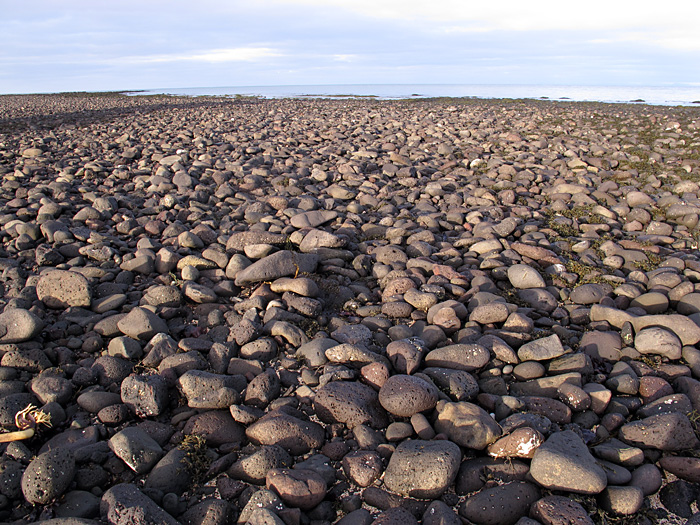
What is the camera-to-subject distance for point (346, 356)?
12.6 feet

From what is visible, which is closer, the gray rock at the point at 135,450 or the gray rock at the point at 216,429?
the gray rock at the point at 135,450

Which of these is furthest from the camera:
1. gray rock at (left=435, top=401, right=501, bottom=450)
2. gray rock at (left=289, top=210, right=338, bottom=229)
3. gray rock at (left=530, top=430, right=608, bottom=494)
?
gray rock at (left=289, top=210, right=338, bottom=229)

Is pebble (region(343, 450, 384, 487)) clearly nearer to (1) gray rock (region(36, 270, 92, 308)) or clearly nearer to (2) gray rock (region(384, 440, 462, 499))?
(2) gray rock (region(384, 440, 462, 499))

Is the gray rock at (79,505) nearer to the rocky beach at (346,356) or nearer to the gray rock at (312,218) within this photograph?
the rocky beach at (346,356)

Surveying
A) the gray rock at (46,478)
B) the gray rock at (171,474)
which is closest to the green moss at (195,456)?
the gray rock at (171,474)

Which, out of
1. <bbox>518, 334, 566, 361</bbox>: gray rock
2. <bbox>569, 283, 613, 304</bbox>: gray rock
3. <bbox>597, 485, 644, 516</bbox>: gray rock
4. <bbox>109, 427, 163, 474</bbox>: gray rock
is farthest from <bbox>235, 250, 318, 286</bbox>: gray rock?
<bbox>597, 485, 644, 516</bbox>: gray rock

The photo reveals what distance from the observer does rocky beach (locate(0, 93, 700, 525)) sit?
2742 millimetres

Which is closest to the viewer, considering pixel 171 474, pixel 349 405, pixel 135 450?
pixel 171 474

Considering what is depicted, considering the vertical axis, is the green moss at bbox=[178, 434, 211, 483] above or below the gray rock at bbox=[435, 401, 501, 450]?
below

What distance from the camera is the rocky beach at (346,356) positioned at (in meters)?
2.74

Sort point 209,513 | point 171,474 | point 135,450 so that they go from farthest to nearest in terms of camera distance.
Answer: point 135,450
point 171,474
point 209,513

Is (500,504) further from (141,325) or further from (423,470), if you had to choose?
(141,325)

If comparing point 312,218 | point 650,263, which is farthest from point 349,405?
point 650,263

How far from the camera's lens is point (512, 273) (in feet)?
17.6
